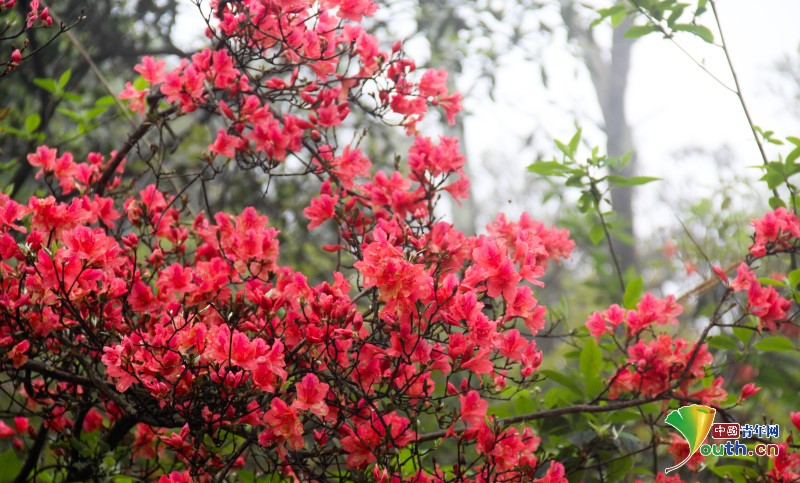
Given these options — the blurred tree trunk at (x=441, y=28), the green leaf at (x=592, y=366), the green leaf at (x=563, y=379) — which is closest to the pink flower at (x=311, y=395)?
the green leaf at (x=563, y=379)

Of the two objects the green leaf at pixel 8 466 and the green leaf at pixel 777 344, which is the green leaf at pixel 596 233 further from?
the green leaf at pixel 8 466

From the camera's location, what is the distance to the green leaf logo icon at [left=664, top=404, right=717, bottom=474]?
5.87 ft

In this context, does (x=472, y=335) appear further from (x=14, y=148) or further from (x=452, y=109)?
(x=14, y=148)

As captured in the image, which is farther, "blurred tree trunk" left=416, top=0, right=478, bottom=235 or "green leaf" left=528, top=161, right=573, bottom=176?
"blurred tree trunk" left=416, top=0, right=478, bottom=235

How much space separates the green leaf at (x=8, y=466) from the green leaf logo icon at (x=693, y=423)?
1.69 meters

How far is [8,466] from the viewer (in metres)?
1.81

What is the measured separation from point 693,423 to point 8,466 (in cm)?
177

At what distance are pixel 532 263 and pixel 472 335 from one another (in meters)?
0.21

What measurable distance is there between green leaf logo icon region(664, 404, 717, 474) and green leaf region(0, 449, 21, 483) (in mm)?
1689

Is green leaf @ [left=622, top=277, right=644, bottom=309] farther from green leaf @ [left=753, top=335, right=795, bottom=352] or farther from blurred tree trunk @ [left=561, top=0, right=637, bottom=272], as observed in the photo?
blurred tree trunk @ [left=561, top=0, right=637, bottom=272]

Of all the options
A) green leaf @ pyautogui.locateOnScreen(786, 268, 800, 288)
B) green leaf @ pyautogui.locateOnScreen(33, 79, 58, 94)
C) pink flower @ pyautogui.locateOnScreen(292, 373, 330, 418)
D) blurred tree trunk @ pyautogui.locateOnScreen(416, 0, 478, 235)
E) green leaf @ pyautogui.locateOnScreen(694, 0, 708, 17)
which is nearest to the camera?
pink flower @ pyautogui.locateOnScreen(292, 373, 330, 418)

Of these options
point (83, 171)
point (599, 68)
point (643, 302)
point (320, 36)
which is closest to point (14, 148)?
point (83, 171)

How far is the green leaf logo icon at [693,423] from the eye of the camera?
70.5 inches

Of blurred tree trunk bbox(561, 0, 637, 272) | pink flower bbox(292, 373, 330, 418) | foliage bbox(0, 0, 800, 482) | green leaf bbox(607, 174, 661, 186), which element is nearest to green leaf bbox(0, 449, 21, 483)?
foliage bbox(0, 0, 800, 482)
